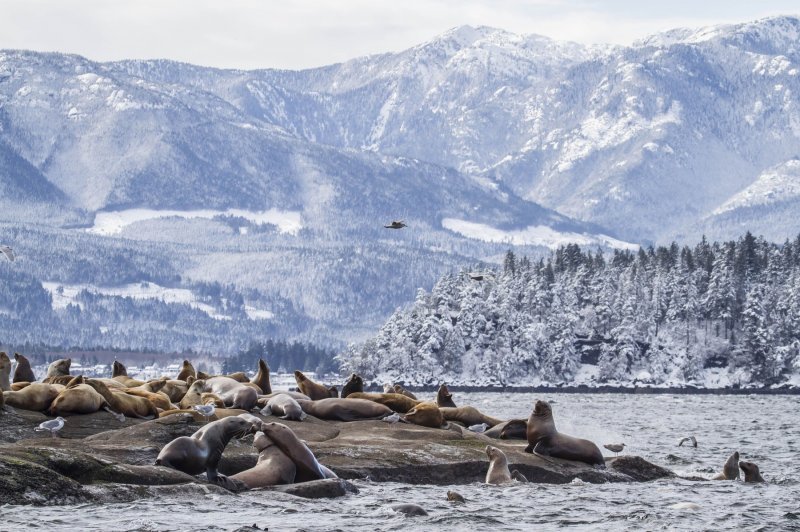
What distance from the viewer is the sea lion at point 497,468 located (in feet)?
148

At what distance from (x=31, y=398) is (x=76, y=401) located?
141cm

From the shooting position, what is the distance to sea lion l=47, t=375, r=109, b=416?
46781 mm

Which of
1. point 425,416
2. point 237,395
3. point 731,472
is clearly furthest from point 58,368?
point 731,472

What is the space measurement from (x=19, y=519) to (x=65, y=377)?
2216cm

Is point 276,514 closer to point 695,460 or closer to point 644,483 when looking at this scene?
point 644,483

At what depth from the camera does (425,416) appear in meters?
52.3

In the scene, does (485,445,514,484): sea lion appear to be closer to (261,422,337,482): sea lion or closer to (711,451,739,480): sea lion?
(261,422,337,482): sea lion

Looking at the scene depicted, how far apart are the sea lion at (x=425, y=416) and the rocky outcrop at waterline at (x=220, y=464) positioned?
1.83ft

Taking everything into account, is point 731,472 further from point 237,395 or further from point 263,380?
point 263,380

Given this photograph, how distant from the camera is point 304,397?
53938mm

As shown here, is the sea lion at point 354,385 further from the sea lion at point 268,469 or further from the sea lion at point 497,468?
the sea lion at point 268,469

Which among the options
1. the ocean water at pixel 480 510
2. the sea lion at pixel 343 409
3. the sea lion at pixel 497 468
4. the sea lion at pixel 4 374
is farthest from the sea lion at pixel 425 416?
the sea lion at pixel 4 374

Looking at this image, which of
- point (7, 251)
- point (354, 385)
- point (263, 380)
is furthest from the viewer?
point (7, 251)

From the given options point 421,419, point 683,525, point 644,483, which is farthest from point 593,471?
point 683,525
